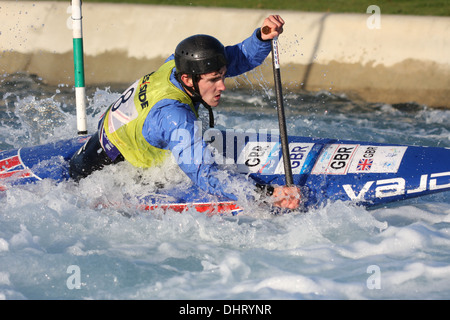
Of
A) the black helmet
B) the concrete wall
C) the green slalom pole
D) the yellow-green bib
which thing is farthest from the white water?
the concrete wall

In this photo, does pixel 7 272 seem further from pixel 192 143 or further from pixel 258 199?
pixel 258 199

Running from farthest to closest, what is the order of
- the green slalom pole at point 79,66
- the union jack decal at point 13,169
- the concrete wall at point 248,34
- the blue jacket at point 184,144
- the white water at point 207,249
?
the concrete wall at point 248,34
the green slalom pole at point 79,66
the union jack decal at point 13,169
the blue jacket at point 184,144
the white water at point 207,249

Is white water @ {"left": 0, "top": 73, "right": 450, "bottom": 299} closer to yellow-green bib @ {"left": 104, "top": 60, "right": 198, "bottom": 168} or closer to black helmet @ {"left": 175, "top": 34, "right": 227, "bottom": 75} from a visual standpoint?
yellow-green bib @ {"left": 104, "top": 60, "right": 198, "bottom": 168}

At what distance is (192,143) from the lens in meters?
3.73

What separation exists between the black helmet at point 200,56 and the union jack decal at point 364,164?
46.2 inches

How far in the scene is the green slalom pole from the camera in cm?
528

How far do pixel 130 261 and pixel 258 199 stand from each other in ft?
2.79

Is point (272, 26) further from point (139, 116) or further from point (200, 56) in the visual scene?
point (139, 116)

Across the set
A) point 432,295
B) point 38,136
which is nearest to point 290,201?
point 432,295

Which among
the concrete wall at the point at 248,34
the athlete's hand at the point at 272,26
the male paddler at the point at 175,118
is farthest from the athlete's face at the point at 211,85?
the concrete wall at the point at 248,34

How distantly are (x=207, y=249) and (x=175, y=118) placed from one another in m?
0.83

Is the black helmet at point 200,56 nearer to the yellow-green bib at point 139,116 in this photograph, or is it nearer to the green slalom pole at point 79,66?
the yellow-green bib at point 139,116

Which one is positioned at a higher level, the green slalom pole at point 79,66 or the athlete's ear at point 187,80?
the green slalom pole at point 79,66

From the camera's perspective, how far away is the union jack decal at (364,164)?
428 centimetres
